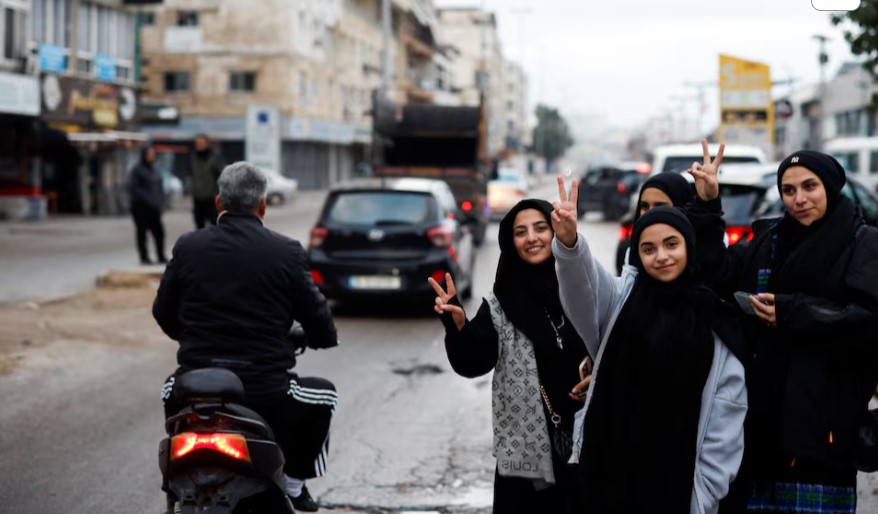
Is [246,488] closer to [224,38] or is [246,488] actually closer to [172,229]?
[172,229]

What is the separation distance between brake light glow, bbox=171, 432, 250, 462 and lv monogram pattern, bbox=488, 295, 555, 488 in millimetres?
882

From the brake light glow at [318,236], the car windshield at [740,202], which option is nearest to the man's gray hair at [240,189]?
the brake light glow at [318,236]

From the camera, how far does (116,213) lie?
40312mm

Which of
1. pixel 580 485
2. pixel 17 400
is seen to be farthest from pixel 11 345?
pixel 580 485

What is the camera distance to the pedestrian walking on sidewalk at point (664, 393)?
3.88 m

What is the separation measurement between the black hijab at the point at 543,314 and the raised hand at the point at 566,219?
29 centimetres

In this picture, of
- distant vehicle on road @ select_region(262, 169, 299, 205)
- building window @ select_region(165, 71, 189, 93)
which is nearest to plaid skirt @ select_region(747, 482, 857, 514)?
distant vehicle on road @ select_region(262, 169, 299, 205)

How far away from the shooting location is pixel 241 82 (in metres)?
61.5

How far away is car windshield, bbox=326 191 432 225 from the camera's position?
14.5 meters

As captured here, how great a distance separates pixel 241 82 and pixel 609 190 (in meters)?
27.9

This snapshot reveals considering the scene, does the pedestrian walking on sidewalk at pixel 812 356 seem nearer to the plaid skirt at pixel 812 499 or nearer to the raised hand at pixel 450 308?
the plaid skirt at pixel 812 499

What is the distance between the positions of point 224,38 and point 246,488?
5906cm

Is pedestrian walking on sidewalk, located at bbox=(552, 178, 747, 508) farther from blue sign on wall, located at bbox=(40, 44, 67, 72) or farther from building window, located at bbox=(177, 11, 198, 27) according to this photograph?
building window, located at bbox=(177, 11, 198, 27)

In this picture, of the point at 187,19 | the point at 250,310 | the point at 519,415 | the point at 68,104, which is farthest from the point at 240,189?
the point at 187,19
